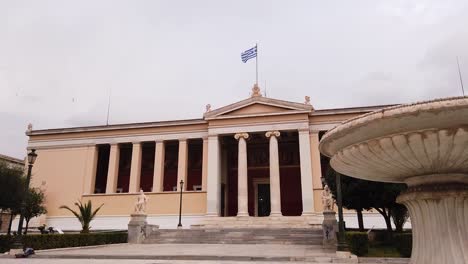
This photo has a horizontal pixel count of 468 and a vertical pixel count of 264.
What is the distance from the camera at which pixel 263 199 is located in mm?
32375

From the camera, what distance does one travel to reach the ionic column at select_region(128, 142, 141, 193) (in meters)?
30.7

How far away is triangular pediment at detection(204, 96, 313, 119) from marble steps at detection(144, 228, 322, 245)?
403 inches

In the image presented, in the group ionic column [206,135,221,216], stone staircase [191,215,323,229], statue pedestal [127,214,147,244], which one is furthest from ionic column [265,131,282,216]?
statue pedestal [127,214,147,244]

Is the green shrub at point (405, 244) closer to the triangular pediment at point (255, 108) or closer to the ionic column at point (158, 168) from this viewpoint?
the triangular pediment at point (255, 108)

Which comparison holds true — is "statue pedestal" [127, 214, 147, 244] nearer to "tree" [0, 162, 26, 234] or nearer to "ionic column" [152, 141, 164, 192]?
"tree" [0, 162, 26, 234]

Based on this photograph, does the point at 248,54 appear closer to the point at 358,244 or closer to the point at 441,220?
the point at 358,244

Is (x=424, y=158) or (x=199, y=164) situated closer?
(x=424, y=158)

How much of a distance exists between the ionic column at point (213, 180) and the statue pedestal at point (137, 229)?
300 inches

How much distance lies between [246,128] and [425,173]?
2348cm

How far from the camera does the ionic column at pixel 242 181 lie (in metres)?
27.0

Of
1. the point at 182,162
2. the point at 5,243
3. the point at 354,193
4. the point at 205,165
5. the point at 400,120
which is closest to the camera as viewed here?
the point at 400,120

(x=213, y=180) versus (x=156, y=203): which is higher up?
(x=213, y=180)

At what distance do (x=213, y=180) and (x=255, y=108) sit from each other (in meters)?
6.49

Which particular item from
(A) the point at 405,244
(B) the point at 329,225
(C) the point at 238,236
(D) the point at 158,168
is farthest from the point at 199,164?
(A) the point at 405,244
